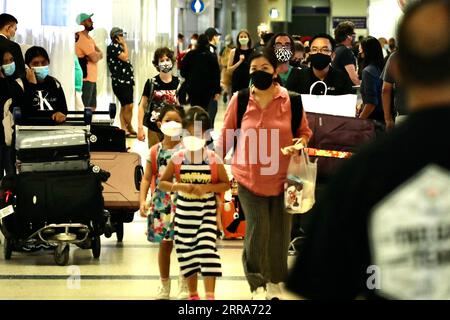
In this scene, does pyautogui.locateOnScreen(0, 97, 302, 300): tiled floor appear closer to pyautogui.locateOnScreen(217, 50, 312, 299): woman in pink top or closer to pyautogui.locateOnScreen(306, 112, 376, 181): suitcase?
pyautogui.locateOnScreen(217, 50, 312, 299): woman in pink top

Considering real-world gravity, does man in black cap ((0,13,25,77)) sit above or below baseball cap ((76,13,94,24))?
below

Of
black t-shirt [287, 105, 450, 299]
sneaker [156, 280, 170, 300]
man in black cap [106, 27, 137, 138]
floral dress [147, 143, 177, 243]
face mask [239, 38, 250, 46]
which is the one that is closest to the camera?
black t-shirt [287, 105, 450, 299]

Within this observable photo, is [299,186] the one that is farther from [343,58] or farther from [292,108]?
[343,58]

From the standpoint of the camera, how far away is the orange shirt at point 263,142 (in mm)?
6715

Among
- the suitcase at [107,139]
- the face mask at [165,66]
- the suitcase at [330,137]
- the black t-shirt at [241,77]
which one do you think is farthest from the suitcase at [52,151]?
the black t-shirt at [241,77]

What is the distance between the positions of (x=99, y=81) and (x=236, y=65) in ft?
17.7

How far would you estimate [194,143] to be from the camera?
6672 millimetres

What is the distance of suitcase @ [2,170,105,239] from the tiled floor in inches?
12.3

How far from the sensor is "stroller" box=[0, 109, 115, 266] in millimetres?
8422

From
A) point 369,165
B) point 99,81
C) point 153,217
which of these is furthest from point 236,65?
point 369,165

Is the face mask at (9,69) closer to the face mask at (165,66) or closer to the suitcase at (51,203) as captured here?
the suitcase at (51,203)

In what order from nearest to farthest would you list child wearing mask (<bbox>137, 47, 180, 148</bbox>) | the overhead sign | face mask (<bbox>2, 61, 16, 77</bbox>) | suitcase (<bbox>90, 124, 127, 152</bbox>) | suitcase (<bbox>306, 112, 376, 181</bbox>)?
suitcase (<bbox>306, 112, 376, 181</bbox>) → face mask (<bbox>2, 61, 16, 77</bbox>) → suitcase (<bbox>90, 124, 127, 152</bbox>) → child wearing mask (<bbox>137, 47, 180, 148</bbox>) → the overhead sign

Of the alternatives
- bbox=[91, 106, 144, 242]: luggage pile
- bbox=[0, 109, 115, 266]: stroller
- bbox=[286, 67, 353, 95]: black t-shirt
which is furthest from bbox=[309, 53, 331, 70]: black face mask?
bbox=[0, 109, 115, 266]: stroller

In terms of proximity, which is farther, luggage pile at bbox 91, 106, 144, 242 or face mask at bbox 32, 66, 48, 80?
face mask at bbox 32, 66, 48, 80
